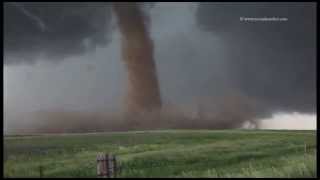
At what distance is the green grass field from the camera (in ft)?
35.2

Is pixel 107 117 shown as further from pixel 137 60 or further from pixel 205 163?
pixel 205 163

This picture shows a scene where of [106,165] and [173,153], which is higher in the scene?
[173,153]

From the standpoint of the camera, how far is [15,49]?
10.8 metres

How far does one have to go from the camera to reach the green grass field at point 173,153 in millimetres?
10720

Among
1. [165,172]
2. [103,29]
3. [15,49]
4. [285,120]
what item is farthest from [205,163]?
[15,49]

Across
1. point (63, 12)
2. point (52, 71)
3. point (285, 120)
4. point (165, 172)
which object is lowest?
point (165, 172)

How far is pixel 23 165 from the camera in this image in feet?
34.9

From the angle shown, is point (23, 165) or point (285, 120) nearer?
point (23, 165)

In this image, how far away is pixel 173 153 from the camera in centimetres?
1105

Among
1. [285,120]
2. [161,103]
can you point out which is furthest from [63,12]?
[285,120]

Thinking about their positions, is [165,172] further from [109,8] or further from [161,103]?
[109,8]

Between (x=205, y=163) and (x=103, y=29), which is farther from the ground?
(x=103, y=29)

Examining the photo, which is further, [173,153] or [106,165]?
[173,153]

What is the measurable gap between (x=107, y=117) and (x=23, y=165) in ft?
4.88
